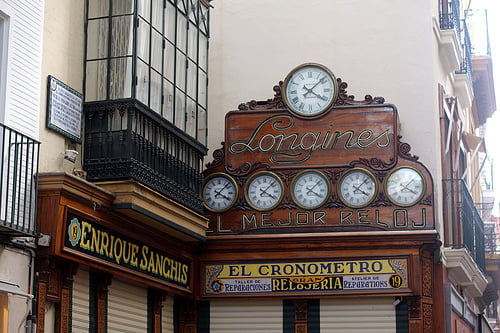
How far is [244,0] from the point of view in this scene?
20.0m

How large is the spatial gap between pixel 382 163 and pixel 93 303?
18.9 feet

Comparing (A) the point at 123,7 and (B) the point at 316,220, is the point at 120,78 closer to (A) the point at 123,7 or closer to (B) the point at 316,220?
(A) the point at 123,7

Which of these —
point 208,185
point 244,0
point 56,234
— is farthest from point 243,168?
point 56,234

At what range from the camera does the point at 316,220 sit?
57.8ft

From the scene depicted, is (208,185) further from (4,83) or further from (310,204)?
(4,83)

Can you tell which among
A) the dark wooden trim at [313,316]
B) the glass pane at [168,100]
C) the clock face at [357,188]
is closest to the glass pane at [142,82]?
the glass pane at [168,100]

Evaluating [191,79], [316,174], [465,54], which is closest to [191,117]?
[191,79]

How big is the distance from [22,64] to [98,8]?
2.04 metres

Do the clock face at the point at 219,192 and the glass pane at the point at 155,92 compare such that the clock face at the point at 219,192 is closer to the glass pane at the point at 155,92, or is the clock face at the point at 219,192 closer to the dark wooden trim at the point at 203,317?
the dark wooden trim at the point at 203,317

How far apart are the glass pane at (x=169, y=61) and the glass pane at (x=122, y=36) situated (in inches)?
39.9

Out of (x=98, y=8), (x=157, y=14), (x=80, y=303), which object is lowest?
(x=80, y=303)

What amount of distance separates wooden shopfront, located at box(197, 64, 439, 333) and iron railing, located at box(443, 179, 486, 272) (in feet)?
4.99

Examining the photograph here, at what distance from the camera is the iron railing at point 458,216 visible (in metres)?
18.8

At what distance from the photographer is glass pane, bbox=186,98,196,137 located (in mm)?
16328
